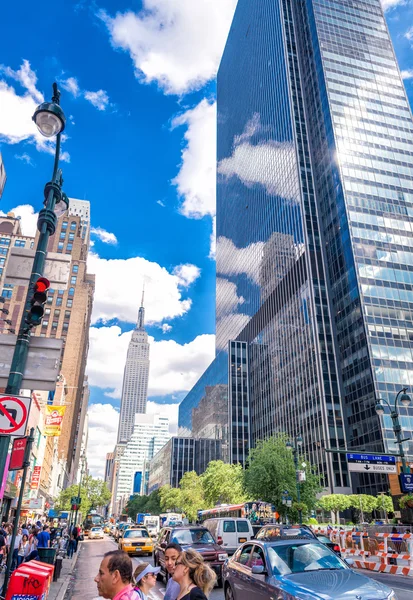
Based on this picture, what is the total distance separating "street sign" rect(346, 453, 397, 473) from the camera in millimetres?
25281

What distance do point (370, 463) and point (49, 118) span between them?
2462 cm

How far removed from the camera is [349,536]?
80.7 ft

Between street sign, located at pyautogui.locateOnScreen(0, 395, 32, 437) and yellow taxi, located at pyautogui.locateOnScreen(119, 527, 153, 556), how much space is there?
23.3 m

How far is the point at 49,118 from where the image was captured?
29.5 feet

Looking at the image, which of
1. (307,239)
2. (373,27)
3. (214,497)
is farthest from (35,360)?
(373,27)

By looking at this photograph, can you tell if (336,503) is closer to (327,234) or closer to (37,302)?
(327,234)

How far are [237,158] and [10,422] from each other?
141m

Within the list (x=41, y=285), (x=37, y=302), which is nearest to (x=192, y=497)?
(x=37, y=302)

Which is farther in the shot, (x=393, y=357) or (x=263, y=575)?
(x=393, y=357)

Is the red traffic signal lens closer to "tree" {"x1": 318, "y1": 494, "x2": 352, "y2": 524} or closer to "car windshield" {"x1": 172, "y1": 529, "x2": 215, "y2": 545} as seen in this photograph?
"car windshield" {"x1": 172, "y1": 529, "x2": 215, "y2": 545}

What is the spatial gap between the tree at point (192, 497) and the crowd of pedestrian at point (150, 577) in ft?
281

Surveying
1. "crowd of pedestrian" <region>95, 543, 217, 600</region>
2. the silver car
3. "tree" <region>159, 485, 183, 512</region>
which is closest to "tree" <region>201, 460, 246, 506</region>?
"tree" <region>159, 485, 183, 512</region>

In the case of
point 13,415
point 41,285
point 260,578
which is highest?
point 41,285

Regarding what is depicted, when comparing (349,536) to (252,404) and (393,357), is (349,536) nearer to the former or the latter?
(393,357)
